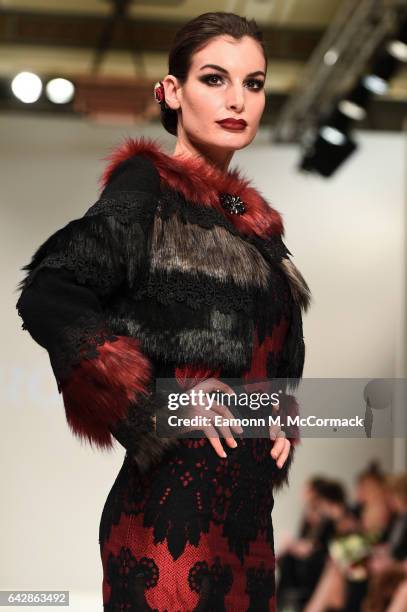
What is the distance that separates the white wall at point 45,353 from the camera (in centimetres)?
186

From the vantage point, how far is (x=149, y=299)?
146cm

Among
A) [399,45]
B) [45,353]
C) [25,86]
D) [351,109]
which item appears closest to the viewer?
[45,353]

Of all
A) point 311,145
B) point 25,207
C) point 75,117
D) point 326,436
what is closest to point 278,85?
point 311,145

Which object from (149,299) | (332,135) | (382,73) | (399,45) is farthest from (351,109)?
(149,299)

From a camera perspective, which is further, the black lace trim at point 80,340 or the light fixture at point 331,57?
the light fixture at point 331,57

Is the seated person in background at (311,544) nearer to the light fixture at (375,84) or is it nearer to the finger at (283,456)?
the light fixture at (375,84)

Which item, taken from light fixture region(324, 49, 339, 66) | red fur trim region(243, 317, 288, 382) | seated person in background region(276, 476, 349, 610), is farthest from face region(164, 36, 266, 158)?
light fixture region(324, 49, 339, 66)

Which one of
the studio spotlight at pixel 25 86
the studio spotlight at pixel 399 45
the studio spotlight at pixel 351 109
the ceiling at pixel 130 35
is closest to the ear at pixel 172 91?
the studio spotlight at pixel 25 86

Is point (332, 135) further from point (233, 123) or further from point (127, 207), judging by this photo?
point (127, 207)

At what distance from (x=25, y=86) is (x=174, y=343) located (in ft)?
6.98

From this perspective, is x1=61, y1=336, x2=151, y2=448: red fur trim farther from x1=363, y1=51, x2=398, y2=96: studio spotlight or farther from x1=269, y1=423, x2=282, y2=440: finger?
x1=363, y1=51, x2=398, y2=96: studio spotlight

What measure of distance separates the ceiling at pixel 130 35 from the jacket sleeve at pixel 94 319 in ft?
9.70

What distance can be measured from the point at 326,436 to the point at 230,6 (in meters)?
3.11

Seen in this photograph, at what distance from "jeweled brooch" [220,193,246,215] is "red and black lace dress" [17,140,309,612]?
5 cm
